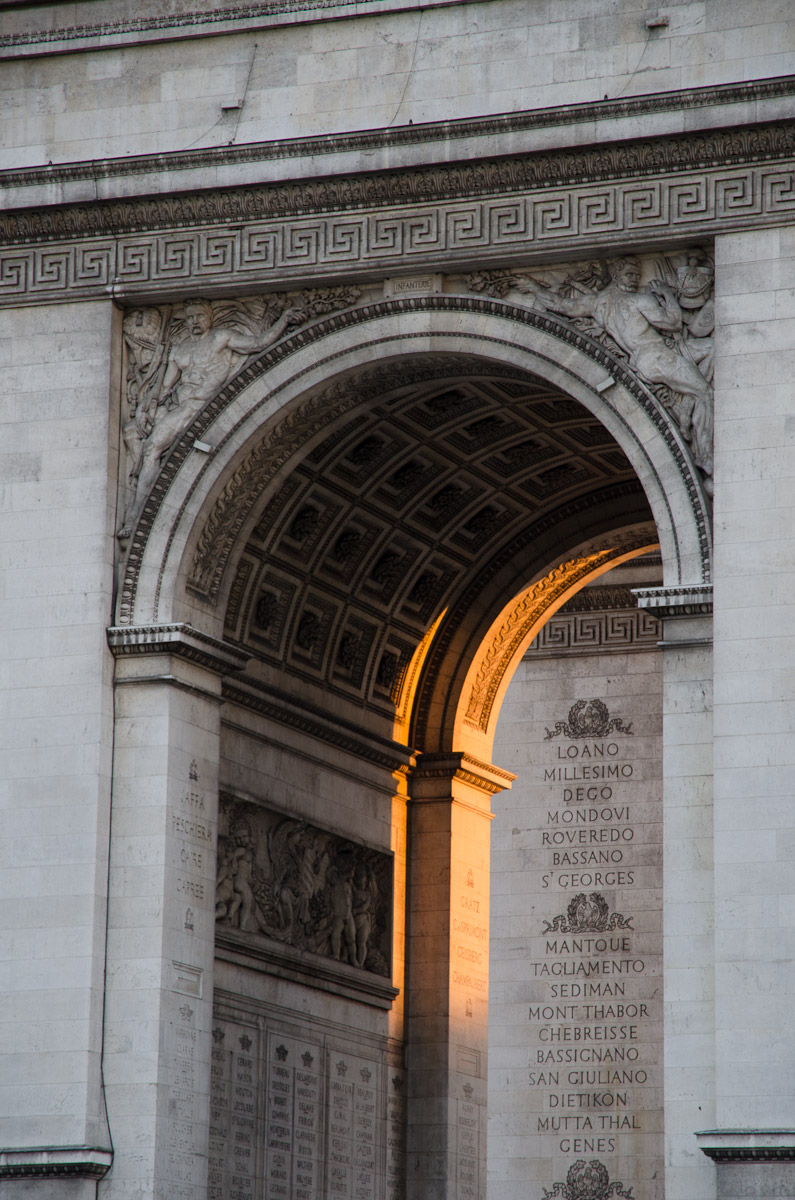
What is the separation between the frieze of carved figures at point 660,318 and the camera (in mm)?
30453

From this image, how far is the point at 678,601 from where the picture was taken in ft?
97.9

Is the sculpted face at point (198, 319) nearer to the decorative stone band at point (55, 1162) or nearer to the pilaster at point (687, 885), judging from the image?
the pilaster at point (687, 885)

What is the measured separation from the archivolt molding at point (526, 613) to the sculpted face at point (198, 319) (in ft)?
32.2

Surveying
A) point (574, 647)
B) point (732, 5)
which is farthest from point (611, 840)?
point (732, 5)

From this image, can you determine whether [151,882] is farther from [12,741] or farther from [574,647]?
[574,647]

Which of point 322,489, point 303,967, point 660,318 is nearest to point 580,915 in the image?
point 303,967

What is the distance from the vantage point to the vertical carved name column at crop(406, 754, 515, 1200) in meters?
37.9

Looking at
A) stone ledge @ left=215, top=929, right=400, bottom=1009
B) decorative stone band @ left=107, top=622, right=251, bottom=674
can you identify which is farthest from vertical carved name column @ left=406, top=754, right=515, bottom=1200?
decorative stone band @ left=107, top=622, right=251, bottom=674

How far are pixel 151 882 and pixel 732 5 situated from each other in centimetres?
1344

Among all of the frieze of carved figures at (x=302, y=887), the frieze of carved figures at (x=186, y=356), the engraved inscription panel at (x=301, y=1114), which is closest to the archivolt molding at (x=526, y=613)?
the frieze of carved figures at (x=302, y=887)

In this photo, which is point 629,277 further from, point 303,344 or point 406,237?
point 303,344

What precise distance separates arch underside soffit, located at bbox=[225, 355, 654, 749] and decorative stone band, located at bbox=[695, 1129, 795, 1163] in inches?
406

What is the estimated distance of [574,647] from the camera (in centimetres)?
4744

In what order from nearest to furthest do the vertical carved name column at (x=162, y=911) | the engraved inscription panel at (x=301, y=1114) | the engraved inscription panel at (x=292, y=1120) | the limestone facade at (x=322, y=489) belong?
the limestone facade at (x=322, y=489) → the vertical carved name column at (x=162, y=911) → the engraved inscription panel at (x=301, y=1114) → the engraved inscription panel at (x=292, y=1120)
